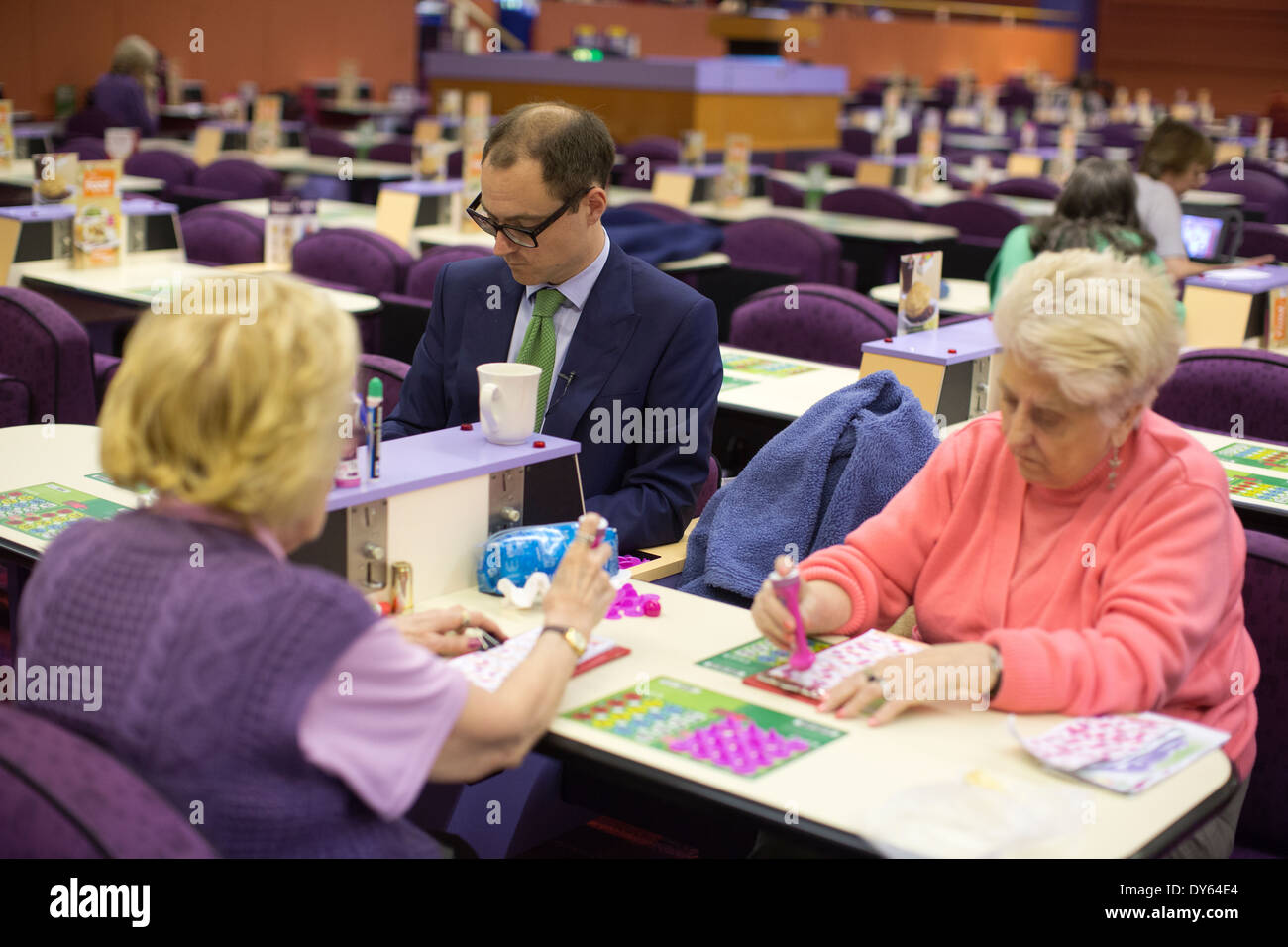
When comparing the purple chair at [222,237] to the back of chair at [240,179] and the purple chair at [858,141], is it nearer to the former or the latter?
the back of chair at [240,179]

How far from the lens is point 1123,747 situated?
5.69 feet

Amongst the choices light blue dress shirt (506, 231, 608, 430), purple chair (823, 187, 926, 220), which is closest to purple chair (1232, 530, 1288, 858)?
light blue dress shirt (506, 231, 608, 430)

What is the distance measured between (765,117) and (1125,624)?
10098mm

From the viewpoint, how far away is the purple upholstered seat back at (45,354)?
142 inches

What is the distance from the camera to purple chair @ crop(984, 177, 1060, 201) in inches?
348

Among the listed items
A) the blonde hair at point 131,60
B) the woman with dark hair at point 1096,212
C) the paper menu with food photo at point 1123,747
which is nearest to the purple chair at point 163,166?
the blonde hair at point 131,60

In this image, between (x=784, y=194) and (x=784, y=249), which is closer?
(x=784, y=249)

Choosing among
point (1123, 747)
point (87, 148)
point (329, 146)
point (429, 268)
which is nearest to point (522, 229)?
point (1123, 747)

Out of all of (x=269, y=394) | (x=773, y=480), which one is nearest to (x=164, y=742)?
(x=269, y=394)

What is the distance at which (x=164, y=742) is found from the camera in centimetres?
135

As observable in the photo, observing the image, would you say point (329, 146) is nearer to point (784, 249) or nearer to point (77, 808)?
point (784, 249)

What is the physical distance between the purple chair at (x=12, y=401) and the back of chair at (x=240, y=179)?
15.3 ft

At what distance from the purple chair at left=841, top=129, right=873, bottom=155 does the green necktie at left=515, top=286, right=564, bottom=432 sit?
10.7 m

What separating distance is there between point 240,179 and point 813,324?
4.82 meters
